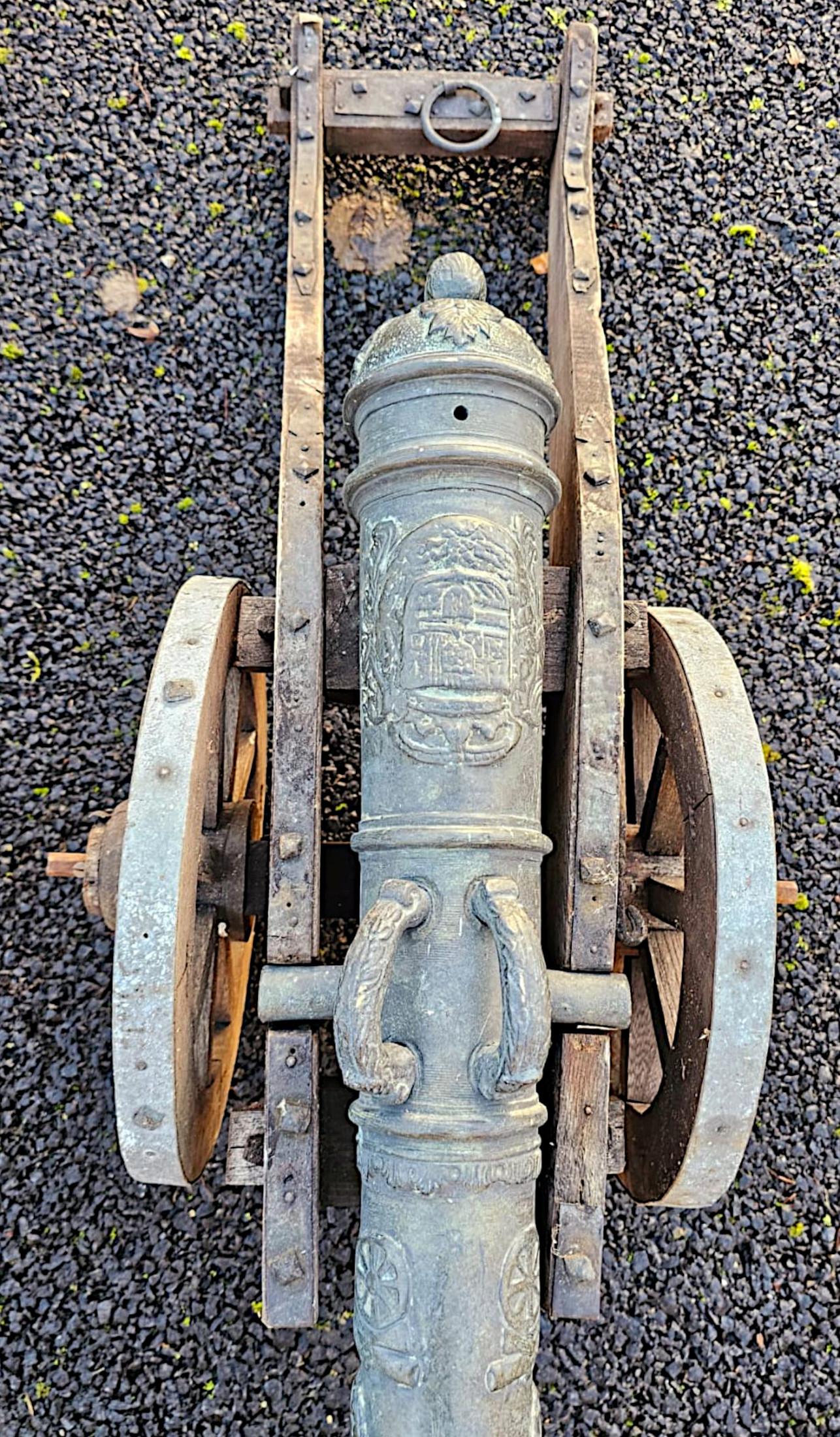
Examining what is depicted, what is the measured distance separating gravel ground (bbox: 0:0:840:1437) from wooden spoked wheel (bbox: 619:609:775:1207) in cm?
65

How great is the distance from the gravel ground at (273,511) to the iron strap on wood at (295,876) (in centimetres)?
71

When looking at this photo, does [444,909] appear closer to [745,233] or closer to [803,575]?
[803,575]

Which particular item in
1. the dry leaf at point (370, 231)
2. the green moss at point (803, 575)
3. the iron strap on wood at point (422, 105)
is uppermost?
the iron strap on wood at point (422, 105)

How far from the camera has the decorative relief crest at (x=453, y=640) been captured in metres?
1.72

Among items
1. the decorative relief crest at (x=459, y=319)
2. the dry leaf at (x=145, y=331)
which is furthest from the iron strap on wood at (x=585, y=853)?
the dry leaf at (x=145, y=331)

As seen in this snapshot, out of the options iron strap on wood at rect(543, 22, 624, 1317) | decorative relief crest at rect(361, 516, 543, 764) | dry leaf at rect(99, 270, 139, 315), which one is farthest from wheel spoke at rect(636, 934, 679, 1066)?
dry leaf at rect(99, 270, 139, 315)

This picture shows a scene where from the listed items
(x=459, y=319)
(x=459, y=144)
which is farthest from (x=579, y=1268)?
(x=459, y=144)

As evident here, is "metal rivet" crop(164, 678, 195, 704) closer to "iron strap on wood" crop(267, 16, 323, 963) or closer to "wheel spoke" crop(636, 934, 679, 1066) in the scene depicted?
"iron strap on wood" crop(267, 16, 323, 963)

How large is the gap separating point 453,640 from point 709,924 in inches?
27.6

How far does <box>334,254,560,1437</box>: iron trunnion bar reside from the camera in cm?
158

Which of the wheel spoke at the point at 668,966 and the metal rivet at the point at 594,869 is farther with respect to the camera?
the wheel spoke at the point at 668,966

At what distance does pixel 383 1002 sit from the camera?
1.62 meters

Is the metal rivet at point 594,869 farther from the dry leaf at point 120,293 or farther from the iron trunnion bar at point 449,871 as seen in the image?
the dry leaf at point 120,293

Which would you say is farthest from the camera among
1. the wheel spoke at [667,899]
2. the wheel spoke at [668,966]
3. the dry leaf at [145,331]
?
the dry leaf at [145,331]
